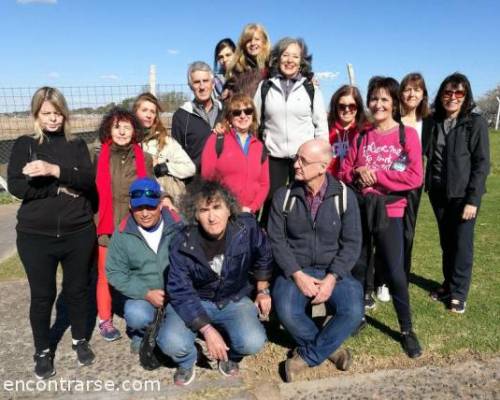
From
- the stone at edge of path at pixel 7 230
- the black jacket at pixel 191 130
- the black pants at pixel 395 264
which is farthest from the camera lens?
the stone at edge of path at pixel 7 230

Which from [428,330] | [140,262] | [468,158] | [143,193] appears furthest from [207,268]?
[468,158]

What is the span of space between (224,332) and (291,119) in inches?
75.9

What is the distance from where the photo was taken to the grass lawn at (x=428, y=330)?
3.35 m

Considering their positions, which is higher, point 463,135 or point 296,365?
point 463,135

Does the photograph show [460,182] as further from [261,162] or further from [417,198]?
[261,162]

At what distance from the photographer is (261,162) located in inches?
151

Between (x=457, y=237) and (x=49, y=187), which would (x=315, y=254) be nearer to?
(x=457, y=237)

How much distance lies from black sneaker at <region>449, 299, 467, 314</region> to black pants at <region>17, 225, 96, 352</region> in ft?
10.7

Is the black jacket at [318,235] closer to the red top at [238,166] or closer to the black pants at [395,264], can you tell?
the black pants at [395,264]

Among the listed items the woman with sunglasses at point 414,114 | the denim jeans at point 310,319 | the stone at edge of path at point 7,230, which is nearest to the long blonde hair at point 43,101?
the denim jeans at point 310,319

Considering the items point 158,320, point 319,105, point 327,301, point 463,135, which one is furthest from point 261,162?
point 463,135

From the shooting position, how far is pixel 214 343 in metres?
3.01

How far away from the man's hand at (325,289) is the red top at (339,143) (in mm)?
1087

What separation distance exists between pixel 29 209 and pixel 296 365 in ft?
7.18
